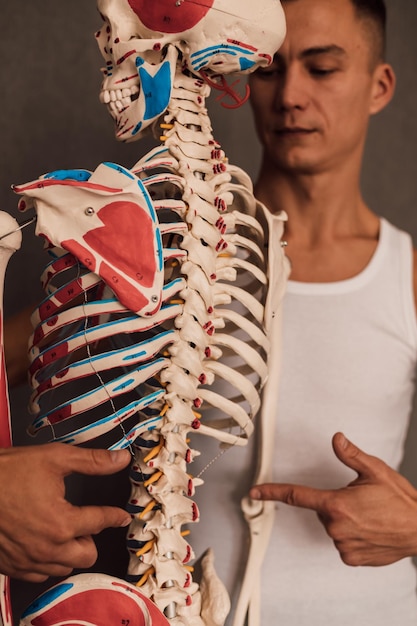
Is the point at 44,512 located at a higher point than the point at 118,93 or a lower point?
lower

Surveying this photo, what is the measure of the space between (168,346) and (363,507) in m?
0.41

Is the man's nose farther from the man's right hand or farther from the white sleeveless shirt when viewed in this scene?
the man's right hand

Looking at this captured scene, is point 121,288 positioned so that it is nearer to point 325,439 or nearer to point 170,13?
point 170,13

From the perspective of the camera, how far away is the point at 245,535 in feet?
3.71

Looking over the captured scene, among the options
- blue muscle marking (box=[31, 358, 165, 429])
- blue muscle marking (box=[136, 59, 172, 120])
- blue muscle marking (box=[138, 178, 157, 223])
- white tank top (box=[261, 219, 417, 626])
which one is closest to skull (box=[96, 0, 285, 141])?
blue muscle marking (box=[136, 59, 172, 120])

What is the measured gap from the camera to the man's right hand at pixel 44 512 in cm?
67

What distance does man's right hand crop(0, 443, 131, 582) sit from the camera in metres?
0.67

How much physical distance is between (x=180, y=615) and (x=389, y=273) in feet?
2.36

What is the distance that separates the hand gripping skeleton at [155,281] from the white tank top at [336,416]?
321mm

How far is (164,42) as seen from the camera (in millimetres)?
784

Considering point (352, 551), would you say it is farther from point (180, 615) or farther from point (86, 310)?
point (86, 310)

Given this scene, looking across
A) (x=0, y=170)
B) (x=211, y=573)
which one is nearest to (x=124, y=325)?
(x=211, y=573)

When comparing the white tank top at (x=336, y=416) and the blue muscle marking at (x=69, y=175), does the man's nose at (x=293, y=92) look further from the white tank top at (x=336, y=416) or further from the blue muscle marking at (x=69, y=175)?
the blue muscle marking at (x=69, y=175)

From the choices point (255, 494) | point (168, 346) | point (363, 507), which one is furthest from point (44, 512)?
point (363, 507)
